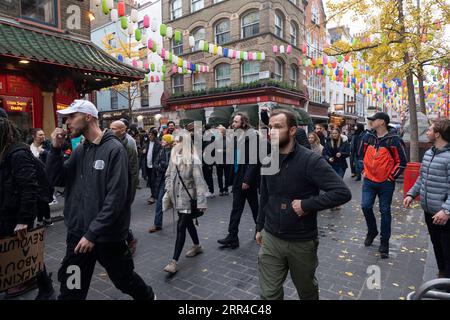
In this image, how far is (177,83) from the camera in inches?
991

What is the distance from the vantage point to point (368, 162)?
4.73 meters

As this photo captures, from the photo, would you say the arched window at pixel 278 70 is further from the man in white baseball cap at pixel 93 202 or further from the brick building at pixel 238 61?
the man in white baseball cap at pixel 93 202

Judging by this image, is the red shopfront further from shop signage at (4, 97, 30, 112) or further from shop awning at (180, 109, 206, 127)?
shop awning at (180, 109, 206, 127)

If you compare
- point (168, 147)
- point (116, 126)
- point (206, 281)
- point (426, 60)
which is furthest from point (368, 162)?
point (426, 60)

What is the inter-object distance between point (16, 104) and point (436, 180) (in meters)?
9.71

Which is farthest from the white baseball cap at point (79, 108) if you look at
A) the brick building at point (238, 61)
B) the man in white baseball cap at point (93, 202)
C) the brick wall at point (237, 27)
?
the brick wall at point (237, 27)

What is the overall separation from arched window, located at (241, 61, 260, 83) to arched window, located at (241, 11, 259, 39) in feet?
6.23

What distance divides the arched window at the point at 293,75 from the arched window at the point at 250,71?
11.7 ft

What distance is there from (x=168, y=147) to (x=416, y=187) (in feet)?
13.7

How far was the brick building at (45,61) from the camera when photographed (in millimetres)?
7723

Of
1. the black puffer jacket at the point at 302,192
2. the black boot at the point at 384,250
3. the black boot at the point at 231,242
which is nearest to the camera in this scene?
the black puffer jacket at the point at 302,192

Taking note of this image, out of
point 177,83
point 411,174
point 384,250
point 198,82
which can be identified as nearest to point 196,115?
point 198,82
